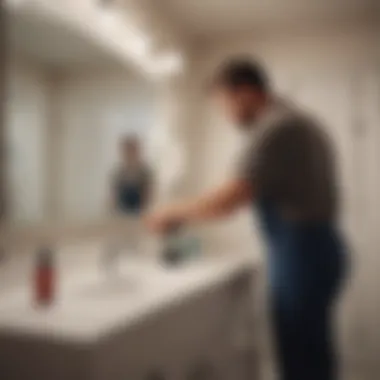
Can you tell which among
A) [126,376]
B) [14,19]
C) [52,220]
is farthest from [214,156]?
[126,376]

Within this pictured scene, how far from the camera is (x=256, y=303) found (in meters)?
1.81

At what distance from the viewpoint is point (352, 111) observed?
6.35 feet

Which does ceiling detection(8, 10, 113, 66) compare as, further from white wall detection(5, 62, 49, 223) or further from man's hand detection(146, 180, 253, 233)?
man's hand detection(146, 180, 253, 233)

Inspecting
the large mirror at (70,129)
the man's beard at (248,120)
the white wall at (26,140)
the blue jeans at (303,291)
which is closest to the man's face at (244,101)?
the man's beard at (248,120)

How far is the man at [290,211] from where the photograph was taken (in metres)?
1.26

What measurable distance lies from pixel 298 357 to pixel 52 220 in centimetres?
77

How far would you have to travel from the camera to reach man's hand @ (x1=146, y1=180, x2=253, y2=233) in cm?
127

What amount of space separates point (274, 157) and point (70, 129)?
563mm

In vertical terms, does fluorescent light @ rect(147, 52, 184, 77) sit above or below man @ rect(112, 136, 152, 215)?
above

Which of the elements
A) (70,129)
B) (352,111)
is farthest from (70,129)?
(352,111)

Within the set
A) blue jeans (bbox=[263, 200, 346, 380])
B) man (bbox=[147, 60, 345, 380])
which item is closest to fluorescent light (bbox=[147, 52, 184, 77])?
man (bbox=[147, 60, 345, 380])

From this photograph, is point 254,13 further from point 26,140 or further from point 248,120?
point 26,140

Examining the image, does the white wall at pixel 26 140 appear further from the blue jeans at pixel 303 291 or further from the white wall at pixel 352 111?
the white wall at pixel 352 111

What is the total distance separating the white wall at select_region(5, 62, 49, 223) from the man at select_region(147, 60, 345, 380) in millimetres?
347
